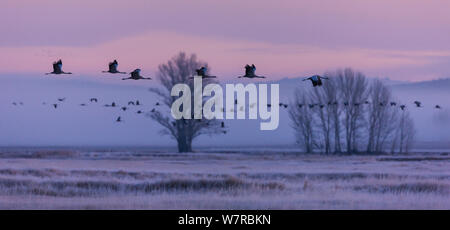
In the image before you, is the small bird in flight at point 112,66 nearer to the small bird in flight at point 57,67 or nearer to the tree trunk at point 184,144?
the small bird in flight at point 57,67

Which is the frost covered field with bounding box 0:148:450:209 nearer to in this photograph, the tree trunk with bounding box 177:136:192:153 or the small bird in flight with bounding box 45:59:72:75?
the small bird in flight with bounding box 45:59:72:75

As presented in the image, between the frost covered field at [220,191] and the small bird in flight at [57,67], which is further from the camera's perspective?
the frost covered field at [220,191]

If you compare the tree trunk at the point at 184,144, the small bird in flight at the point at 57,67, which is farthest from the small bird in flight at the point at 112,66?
the tree trunk at the point at 184,144

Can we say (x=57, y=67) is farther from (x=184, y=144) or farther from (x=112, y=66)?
(x=184, y=144)

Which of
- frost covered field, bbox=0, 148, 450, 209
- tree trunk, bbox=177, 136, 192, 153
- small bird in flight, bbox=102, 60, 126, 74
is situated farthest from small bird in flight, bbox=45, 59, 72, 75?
tree trunk, bbox=177, 136, 192, 153

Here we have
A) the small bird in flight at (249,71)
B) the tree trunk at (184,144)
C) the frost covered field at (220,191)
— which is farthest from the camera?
the tree trunk at (184,144)

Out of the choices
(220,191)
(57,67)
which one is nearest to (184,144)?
(220,191)

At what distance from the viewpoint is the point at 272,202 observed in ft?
86.8

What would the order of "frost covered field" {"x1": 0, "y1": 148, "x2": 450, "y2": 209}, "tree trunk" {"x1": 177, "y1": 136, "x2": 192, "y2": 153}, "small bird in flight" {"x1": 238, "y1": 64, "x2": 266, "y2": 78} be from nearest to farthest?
"small bird in flight" {"x1": 238, "y1": 64, "x2": 266, "y2": 78} < "frost covered field" {"x1": 0, "y1": 148, "x2": 450, "y2": 209} < "tree trunk" {"x1": 177, "y1": 136, "x2": 192, "y2": 153}

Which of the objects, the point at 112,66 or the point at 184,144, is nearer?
the point at 112,66
